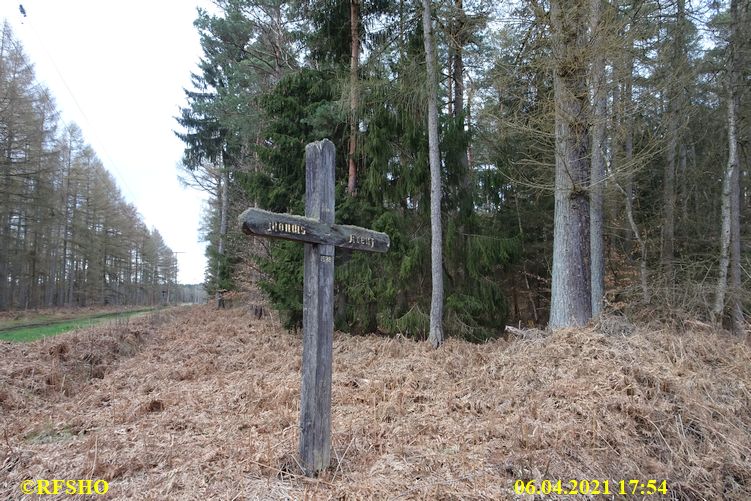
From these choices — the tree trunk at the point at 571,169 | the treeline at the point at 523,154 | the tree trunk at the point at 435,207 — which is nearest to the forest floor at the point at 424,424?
the tree trunk at the point at 571,169

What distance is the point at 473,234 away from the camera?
8.97m

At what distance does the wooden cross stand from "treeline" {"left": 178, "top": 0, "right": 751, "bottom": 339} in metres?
4.38

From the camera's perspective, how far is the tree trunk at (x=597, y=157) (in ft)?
19.6

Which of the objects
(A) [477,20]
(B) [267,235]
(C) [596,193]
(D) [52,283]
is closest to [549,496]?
(B) [267,235]

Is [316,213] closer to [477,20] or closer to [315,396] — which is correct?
[315,396]

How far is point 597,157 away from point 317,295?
6.79m

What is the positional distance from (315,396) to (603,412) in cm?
281

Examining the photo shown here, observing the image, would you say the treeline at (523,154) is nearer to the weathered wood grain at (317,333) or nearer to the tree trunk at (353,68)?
the tree trunk at (353,68)

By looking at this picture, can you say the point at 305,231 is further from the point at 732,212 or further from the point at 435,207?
the point at 732,212

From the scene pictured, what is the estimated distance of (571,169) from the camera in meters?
6.62

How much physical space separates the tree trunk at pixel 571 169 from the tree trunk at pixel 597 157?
0.52 feet
